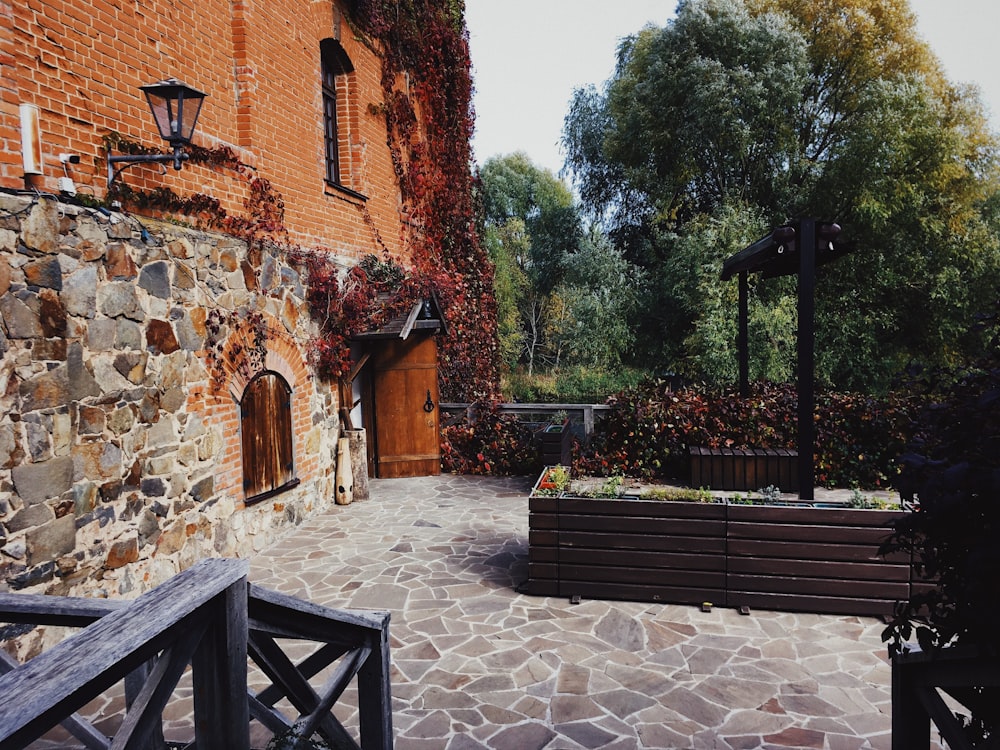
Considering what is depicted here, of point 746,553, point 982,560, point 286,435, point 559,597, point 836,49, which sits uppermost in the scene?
point 836,49

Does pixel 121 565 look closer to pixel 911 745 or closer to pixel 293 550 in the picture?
pixel 293 550

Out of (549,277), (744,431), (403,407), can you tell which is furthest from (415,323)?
(549,277)

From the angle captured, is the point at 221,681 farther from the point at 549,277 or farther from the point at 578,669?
the point at 549,277

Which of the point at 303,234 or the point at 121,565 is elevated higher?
the point at 303,234

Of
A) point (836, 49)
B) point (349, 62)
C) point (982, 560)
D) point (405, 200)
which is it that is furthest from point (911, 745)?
point (836, 49)

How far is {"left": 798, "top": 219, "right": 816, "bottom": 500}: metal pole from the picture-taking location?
575cm

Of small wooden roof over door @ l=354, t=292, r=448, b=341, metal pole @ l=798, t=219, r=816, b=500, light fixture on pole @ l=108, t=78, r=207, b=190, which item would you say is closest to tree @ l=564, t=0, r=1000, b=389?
small wooden roof over door @ l=354, t=292, r=448, b=341

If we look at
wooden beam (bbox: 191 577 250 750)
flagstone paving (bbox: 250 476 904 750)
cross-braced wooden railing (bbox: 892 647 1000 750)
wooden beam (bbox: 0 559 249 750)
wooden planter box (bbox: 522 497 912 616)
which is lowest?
flagstone paving (bbox: 250 476 904 750)

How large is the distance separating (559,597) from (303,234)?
504 centimetres

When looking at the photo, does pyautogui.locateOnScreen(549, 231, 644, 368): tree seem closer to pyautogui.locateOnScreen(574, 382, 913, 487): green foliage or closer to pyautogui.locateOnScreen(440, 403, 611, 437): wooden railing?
pyautogui.locateOnScreen(440, 403, 611, 437): wooden railing

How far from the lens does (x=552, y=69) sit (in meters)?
23.0

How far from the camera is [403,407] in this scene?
9.60 metres

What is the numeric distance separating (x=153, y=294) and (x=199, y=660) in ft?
13.8

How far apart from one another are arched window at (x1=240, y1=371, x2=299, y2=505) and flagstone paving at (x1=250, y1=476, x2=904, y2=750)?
800mm
